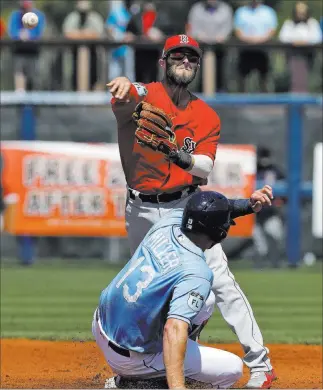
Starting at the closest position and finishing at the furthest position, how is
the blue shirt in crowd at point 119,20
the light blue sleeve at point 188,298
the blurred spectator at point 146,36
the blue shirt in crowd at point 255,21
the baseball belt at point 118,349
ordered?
the light blue sleeve at point 188,298 < the baseball belt at point 118,349 < the blurred spectator at point 146,36 < the blue shirt in crowd at point 255,21 < the blue shirt in crowd at point 119,20

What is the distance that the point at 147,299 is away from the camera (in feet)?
16.7

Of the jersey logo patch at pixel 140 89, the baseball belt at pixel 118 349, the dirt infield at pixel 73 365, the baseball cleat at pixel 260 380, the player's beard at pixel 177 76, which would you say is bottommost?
the dirt infield at pixel 73 365

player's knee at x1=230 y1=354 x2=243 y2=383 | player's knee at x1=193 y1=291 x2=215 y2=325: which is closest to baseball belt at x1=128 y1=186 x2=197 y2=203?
player's knee at x1=193 y1=291 x2=215 y2=325

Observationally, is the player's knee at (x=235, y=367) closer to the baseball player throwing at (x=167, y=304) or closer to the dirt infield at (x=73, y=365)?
the baseball player throwing at (x=167, y=304)

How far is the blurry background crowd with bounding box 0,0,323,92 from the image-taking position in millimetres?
14875

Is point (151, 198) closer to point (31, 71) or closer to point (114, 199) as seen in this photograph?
point (114, 199)

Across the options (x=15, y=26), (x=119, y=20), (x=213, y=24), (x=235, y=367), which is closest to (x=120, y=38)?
(x=119, y=20)

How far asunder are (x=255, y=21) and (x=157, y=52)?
1.54m

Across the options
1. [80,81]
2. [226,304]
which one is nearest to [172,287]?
[226,304]

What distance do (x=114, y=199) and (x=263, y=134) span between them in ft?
7.52

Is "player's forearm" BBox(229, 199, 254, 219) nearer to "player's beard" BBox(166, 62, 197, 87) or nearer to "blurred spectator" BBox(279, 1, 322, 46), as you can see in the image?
"player's beard" BBox(166, 62, 197, 87)

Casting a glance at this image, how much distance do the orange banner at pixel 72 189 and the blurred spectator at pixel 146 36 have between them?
4.70ft

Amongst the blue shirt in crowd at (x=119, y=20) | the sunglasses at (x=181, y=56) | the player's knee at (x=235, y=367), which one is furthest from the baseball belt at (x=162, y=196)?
the blue shirt in crowd at (x=119, y=20)

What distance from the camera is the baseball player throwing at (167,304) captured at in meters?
4.86
